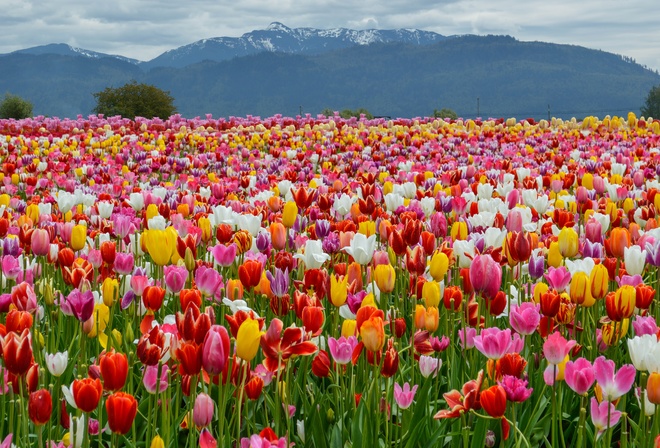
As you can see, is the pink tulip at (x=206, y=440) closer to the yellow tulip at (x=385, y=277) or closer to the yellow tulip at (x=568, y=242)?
the yellow tulip at (x=385, y=277)

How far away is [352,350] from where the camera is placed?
9.36 feet

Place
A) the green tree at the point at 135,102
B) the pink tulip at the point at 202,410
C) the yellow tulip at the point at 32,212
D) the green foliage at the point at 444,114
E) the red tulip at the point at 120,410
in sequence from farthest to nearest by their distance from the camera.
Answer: the green foliage at the point at 444,114, the green tree at the point at 135,102, the yellow tulip at the point at 32,212, the pink tulip at the point at 202,410, the red tulip at the point at 120,410

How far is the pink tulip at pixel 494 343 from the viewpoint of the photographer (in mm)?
2768

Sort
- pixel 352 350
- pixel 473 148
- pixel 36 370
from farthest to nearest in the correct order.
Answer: pixel 473 148, pixel 352 350, pixel 36 370

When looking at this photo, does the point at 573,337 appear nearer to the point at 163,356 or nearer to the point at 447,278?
the point at 447,278

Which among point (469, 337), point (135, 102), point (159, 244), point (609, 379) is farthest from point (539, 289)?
point (135, 102)

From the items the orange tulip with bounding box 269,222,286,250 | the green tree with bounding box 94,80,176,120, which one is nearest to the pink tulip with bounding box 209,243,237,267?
the orange tulip with bounding box 269,222,286,250

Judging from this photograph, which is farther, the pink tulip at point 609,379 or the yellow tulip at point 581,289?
Answer: the yellow tulip at point 581,289

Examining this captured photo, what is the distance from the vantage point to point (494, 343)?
9.12 feet

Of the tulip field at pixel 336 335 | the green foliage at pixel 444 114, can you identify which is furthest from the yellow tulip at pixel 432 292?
the green foliage at pixel 444 114

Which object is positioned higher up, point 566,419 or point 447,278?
point 447,278

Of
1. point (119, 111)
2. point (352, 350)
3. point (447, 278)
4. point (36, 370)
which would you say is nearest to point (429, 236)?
point (447, 278)

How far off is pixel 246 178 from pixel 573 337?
6429mm

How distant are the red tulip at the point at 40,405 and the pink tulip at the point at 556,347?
166cm
